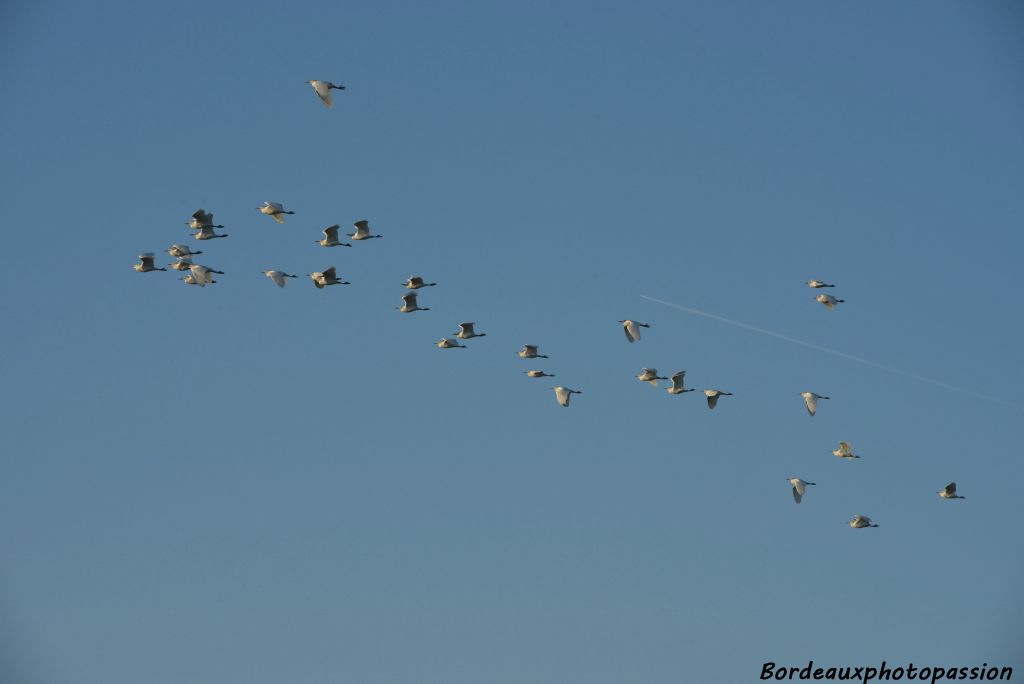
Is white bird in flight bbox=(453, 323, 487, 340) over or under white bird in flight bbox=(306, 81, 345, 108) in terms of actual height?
under

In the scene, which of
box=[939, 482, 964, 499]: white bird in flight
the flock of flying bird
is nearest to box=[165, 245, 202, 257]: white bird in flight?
the flock of flying bird

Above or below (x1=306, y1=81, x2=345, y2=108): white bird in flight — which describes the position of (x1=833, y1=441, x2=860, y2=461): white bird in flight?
below

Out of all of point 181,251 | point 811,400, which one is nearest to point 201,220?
point 181,251

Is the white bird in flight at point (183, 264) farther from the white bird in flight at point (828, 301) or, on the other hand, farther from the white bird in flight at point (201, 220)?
the white bird in flight at point (828, 301)

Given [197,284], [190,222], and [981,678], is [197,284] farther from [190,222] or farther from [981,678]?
[981,678]

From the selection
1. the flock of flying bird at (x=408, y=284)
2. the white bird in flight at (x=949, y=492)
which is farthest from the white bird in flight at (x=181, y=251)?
the white bird in flight at (x=949, y=492)

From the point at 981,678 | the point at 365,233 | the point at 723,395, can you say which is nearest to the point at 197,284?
the point at 365,233

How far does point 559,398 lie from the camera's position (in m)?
84.6

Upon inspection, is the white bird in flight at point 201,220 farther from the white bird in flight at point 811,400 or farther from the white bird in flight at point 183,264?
the white bird in flight at point 811,400

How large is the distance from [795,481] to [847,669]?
716 inches

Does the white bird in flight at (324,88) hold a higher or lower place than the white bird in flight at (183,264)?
higher

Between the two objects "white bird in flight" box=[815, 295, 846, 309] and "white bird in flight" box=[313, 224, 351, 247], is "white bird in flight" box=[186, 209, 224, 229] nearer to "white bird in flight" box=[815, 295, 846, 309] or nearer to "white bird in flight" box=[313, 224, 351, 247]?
"white bird in flight" box=[313, 224, 351, 247]

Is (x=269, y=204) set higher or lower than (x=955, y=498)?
higher

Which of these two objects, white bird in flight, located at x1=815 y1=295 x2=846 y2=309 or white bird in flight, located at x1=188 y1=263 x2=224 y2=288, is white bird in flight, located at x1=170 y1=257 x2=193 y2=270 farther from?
white bird in flight, located at x1=815 y1=295 x2=846 y2=309
